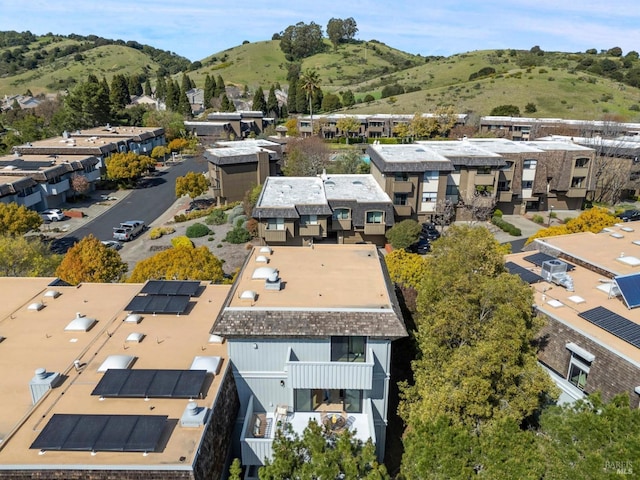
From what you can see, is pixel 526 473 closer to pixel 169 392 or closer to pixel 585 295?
pixel 169 392

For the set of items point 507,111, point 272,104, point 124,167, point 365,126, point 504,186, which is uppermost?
point 272,104

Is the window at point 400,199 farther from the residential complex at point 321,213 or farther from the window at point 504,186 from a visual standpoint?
the window at point 504,186

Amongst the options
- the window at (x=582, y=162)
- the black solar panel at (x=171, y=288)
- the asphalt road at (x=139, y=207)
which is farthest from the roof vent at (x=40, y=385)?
the window at (x=582, y=162)

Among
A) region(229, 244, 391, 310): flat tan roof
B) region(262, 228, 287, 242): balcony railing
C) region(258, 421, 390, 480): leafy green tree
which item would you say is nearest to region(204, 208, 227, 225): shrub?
region(262, 228, 287, 242): balcony railing

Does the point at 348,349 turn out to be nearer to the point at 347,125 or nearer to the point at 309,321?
the point at 309,321

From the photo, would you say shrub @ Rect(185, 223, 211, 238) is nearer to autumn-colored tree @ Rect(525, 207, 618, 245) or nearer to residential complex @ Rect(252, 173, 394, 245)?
residential complex @ Rect(252, 173, 394, 245)

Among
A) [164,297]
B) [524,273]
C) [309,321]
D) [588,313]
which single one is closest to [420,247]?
[524,273]
